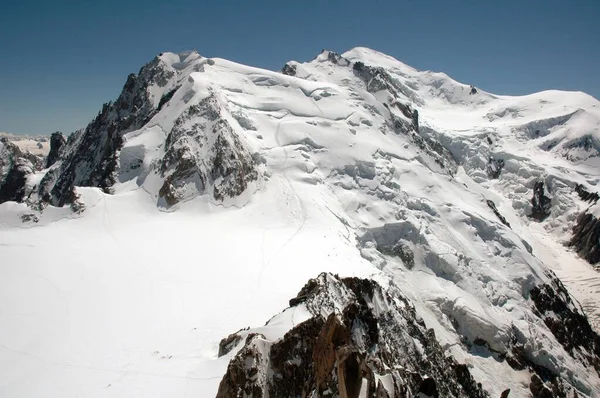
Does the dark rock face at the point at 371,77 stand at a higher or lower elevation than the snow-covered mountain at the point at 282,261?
higher

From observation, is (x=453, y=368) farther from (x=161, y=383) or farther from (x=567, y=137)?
(x=567, y=137)

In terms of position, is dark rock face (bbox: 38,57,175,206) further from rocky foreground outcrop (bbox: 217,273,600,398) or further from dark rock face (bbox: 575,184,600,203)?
dark rock face (bbox: 575,184,600,203)

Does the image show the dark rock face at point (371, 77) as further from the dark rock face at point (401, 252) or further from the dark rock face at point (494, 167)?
the dark rock face at point (401, 252)

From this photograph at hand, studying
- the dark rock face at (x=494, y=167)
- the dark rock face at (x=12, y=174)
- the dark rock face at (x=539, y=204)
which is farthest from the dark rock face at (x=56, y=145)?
the dark rock face at (x=539, y=204)

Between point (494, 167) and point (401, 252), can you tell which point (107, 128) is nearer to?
point (401, 252)

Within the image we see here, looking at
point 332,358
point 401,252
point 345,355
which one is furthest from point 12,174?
point 345,355

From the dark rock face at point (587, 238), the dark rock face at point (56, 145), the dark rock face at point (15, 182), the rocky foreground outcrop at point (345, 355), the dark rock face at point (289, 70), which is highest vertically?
the dark rock face at point (289, 70)

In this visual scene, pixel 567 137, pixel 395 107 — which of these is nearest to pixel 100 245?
pixel 395 107
